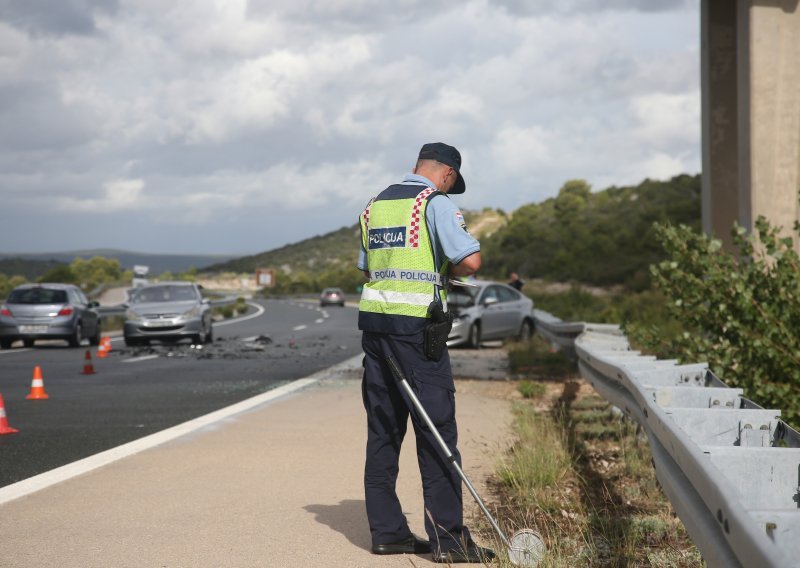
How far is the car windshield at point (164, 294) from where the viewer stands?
27328mm

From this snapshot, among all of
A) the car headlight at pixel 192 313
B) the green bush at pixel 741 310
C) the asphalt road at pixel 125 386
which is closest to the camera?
the green bush at pixel 741 310

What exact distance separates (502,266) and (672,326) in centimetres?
5869

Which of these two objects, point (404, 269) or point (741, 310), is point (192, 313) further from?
point (404, 269)

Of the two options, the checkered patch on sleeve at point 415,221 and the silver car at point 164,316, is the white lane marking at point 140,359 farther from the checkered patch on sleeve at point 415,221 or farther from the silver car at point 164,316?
the checkered patch on sleeve at point 415,221

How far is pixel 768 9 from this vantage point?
13.5 meters

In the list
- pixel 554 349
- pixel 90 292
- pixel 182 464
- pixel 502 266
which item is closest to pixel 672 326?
pixel 554 349

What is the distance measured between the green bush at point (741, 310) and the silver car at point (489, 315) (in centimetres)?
1360

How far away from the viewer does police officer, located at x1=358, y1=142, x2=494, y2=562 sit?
5.66 meters

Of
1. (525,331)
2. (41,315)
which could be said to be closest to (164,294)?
(41,315)

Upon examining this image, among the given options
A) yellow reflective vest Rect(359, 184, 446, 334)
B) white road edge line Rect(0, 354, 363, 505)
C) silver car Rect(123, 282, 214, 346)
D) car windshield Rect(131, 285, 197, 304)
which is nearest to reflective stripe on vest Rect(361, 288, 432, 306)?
yellow reflective vest Rect(359, 184, 446, 334)

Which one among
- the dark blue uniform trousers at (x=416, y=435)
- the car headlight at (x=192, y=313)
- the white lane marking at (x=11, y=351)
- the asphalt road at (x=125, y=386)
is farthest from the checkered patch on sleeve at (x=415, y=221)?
the car headlight at (x=192, y=313)

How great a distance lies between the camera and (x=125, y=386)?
15.9 m

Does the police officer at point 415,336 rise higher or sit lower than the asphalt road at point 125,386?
higher

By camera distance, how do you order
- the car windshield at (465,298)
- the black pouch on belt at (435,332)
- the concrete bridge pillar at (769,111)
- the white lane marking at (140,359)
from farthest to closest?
the car windshield at (465,298)
the white lane marking at (140,359)
the concrete bridge pillar at (769,111)
the black pouch on belt at (435,332)
